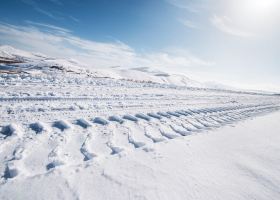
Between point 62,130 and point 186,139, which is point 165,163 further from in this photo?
point 62,130

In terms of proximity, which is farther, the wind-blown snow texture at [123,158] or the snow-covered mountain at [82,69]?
the snow-covered mountain at [82,69]

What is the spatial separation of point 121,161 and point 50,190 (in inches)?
36.5

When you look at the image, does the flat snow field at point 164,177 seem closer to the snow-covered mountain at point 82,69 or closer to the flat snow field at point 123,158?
the flat snow field at point 123,158

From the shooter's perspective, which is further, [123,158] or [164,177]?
[123,158]

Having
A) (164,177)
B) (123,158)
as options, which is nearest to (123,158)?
(123,158)

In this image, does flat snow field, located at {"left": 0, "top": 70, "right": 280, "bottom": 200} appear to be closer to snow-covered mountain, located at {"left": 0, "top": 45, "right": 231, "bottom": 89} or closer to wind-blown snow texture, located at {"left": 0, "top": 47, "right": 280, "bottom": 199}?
wind-blown snow texture, located at {"left": 0, "top": 47, "right": 280, "bottom": 199}

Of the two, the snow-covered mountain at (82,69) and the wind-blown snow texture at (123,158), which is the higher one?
the snow-covered mountain at (82,69)

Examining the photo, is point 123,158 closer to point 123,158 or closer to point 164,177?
point 123,158

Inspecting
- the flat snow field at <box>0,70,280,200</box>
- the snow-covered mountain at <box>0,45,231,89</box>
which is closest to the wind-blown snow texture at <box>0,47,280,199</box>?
the flat snow field at <box>0,70,280,200</box>

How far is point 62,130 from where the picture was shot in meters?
3.31

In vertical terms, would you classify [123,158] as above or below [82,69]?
below

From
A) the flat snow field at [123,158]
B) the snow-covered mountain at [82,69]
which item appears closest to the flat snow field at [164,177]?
the flat snow field at [123,158]

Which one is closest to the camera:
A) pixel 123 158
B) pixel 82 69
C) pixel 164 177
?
pixel 164 177

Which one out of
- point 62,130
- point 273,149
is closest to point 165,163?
point 62,130
